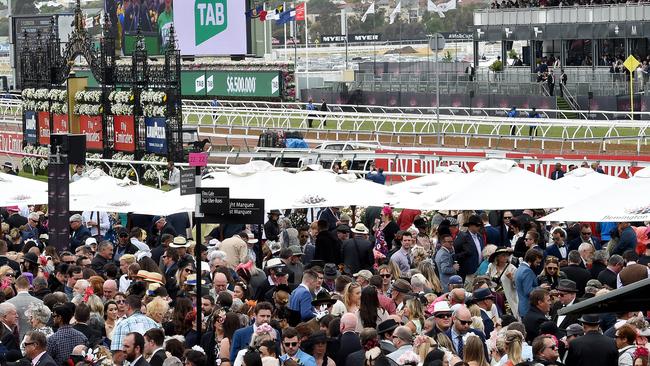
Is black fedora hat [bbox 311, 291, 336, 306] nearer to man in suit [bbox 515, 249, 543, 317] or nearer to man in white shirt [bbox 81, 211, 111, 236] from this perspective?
man in suit [bbox 515, 249, 543, 317]

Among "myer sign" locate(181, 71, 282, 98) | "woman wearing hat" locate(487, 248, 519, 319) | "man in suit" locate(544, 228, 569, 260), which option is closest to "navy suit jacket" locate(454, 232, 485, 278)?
"man in suit" locate(544, 228, 569, 260)

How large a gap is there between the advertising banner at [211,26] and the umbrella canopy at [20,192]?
46.4 meters

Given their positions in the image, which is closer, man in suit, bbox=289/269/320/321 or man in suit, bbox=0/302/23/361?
man in suit, bbox=0/302/23/361

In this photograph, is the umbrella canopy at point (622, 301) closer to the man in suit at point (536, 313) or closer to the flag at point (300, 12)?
the man in suit at point (536, 313)

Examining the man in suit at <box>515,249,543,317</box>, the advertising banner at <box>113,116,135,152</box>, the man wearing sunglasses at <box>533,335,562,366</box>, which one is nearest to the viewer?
the man wearing sunglasses at <box>533,335,562,366</box>

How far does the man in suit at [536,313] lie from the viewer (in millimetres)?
12297

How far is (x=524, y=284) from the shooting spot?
14.1m

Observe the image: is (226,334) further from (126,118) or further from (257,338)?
(126,118)

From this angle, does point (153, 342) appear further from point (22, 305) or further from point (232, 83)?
point (232, 83)

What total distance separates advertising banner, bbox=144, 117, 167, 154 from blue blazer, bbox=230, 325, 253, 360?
913 inches

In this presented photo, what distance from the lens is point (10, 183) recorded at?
70.7ft

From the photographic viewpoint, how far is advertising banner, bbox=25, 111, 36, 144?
128ft

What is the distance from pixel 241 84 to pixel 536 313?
57845mm

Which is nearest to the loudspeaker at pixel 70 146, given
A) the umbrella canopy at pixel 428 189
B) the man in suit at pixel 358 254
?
the umbrella canopy at pixel 428 189
